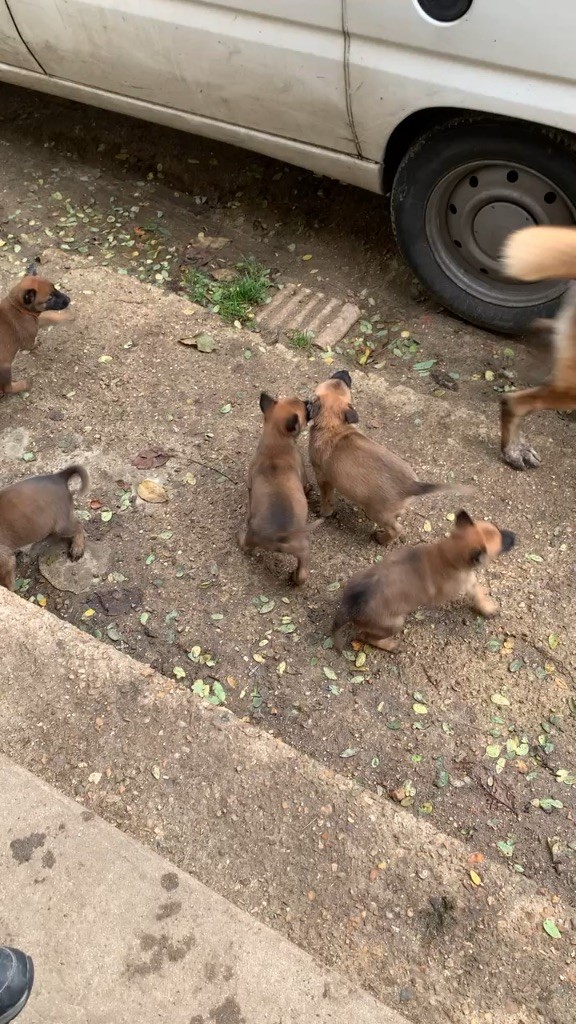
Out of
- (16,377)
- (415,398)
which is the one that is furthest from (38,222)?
(415,398)

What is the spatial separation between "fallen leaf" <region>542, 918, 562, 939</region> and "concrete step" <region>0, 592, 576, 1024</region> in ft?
0.05

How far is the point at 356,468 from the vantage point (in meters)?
3.72

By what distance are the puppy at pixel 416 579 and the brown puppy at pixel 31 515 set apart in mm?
1488

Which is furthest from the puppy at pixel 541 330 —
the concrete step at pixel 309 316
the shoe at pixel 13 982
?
the shoe at pixel 13 982

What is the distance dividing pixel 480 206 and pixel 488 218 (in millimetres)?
80

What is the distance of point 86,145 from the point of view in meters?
6.62

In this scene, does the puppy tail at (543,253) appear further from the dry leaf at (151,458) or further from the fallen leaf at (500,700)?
the dry leaf at (151,458)

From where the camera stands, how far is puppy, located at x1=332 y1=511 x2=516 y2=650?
3283 millimetres

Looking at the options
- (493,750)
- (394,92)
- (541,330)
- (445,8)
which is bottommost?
(493,750)

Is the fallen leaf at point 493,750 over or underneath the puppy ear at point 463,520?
underneath

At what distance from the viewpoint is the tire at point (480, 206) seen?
154 inches

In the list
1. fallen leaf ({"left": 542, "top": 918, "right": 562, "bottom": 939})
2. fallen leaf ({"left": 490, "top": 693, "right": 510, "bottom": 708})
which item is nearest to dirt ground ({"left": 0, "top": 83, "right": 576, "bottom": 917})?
fallen leaf ({"left": 490, "top": 693, "right": 510, "bottom": 708})

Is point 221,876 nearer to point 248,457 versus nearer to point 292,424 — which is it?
point 292,424

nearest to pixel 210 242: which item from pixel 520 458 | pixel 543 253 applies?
pixel 520 458
